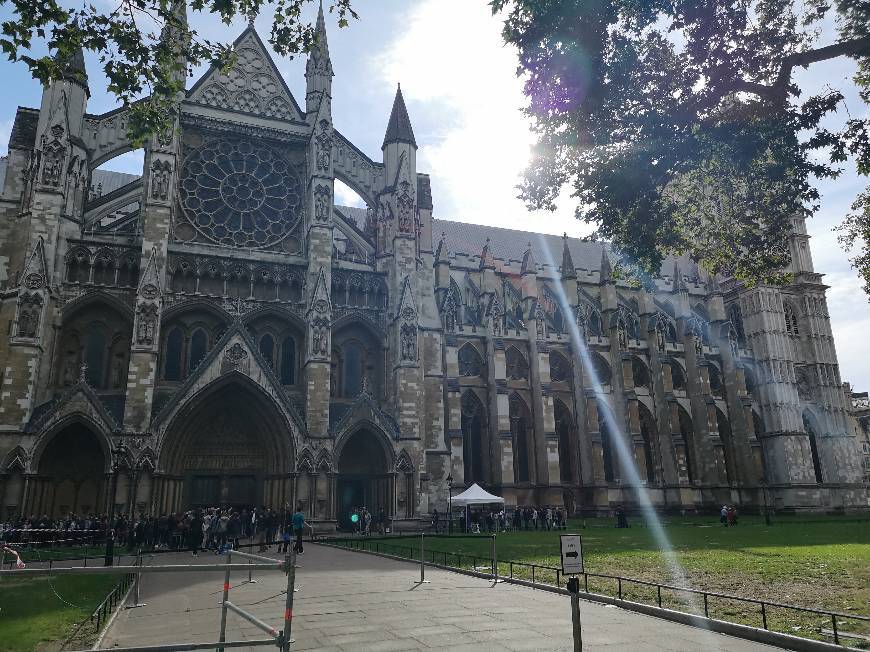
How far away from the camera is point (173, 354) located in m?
29.2

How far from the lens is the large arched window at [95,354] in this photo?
28.0 meters

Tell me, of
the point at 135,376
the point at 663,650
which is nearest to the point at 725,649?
the point at 663,650

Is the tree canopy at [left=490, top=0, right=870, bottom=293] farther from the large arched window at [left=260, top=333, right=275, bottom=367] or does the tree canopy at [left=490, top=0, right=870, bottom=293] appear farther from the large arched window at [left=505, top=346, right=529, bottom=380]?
the large arched window at [left=505, top=346, right=529, bottom=380]

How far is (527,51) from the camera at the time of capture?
15133mm

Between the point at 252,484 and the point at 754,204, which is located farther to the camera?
the point at 252,484

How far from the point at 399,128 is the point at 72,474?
23.5 metres

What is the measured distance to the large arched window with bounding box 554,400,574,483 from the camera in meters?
44.3

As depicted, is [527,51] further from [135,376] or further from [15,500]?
[15,500]

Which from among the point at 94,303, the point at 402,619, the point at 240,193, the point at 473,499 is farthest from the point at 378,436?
the point at 402,619

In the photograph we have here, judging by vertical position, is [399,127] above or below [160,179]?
above

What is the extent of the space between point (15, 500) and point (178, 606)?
1781 centimetres

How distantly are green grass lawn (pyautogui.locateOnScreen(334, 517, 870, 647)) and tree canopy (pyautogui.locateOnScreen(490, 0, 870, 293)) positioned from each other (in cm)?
754

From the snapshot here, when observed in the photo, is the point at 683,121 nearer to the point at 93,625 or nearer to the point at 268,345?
the point at 93,625

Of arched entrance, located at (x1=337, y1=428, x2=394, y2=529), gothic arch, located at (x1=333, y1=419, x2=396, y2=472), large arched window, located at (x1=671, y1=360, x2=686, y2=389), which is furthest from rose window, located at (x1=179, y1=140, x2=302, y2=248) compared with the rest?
large arched window, located at (x1=671, y1=360, x2=686, y2=389)
